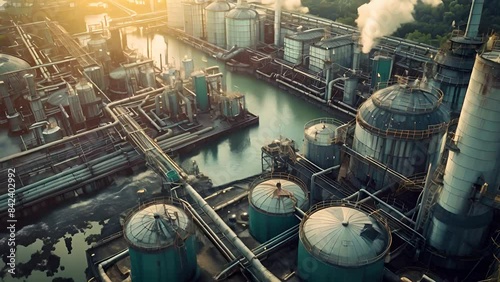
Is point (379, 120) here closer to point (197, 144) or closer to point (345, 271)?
point (345, 271)

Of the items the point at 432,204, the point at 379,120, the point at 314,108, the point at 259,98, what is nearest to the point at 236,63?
the point at 259,98

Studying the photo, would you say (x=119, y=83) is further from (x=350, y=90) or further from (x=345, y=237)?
(x=345, y=237)

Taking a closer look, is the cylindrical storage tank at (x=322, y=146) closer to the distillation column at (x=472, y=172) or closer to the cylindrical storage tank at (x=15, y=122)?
the distillation column at (x=472, y=172)

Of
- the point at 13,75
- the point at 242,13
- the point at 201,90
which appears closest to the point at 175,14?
the point at 242,13

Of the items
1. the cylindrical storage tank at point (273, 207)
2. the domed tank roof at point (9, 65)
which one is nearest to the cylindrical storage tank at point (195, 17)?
the domed tank roof at point (9, 65)

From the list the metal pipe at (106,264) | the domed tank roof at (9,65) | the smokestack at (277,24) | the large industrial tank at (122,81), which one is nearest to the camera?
the metal pipe at (106,264)

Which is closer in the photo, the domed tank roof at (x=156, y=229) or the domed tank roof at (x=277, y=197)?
the domed tank roof at (x=156, y=229)
